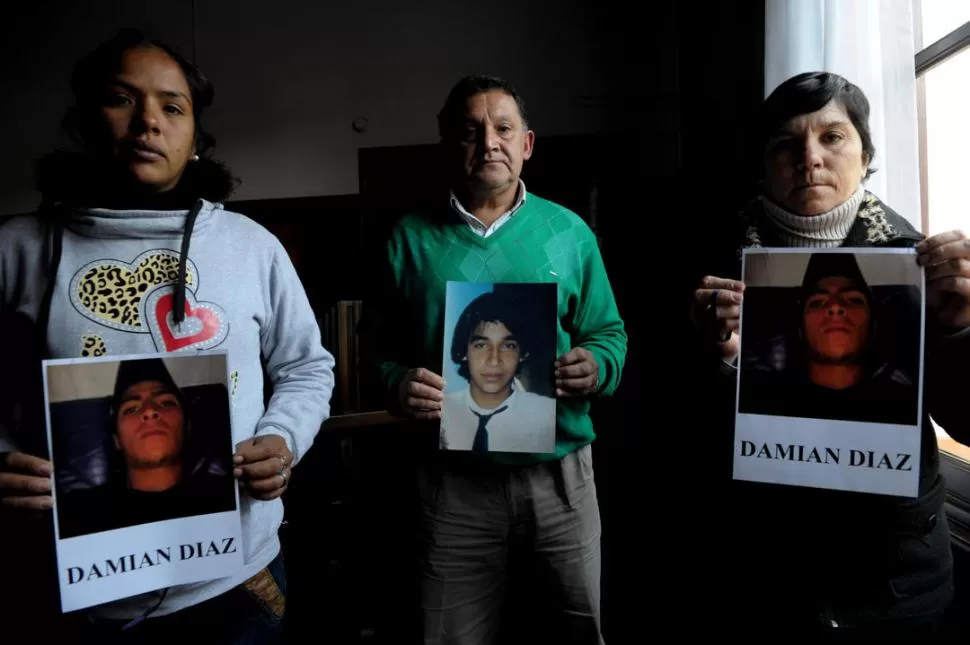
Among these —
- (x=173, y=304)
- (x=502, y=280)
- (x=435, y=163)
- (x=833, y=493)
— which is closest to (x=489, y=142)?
(x=502, y=280)

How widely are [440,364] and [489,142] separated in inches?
19.7

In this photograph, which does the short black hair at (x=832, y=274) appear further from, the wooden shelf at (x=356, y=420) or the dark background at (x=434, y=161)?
the wooden shelf at (x=356, y=420)

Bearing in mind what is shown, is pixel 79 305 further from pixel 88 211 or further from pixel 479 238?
pixel 479 238

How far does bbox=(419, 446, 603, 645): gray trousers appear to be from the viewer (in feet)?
4.10

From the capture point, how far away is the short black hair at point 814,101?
0.97 metres

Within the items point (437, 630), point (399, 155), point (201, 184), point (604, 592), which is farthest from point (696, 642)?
point (399, 155)

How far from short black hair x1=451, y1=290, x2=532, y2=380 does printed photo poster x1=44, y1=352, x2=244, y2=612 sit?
17.8 inches

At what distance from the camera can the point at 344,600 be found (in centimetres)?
213

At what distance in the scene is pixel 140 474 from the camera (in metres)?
0.82

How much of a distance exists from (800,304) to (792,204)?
0.20 meters

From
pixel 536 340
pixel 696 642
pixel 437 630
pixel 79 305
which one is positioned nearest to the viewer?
pixel 79 305

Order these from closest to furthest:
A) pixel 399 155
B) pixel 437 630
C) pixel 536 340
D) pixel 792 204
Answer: pixel 792 204 → pixel 536 340 → pixel 437 630 → pixel 399 155

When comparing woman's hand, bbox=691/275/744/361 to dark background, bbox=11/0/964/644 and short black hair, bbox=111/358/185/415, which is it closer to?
dark background, bbox=11/0/964/644

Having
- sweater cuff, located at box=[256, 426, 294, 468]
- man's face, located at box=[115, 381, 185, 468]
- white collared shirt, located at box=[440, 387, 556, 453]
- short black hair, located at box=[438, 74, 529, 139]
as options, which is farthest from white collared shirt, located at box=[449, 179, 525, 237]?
man's face, located at box=[115, 381, 185, 468]
